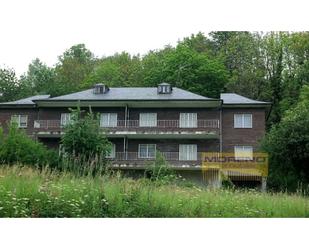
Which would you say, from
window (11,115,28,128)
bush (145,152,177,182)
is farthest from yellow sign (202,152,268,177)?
window (11,115,28,128)

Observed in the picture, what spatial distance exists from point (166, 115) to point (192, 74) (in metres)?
14.0

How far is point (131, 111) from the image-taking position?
1538 inches

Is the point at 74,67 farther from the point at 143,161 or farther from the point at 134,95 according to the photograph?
the point at 143,161

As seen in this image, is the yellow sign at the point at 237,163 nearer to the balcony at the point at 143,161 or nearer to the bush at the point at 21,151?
the balcony at the point at 143,161

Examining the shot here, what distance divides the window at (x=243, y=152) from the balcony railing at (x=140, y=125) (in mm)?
2551

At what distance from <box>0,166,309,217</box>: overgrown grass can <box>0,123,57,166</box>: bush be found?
17.1 metres

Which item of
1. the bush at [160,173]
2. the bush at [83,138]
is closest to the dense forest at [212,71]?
the bush at [83,138]

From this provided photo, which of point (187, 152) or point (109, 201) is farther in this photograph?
point (187, 152)

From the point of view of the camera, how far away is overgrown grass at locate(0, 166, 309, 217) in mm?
8008

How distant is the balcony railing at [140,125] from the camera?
122 feet

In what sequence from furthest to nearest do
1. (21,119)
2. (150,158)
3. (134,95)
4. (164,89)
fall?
(21,119), (164,89), (134,95), (150,158)

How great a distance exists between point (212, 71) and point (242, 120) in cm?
1460

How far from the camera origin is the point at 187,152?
37.4 m

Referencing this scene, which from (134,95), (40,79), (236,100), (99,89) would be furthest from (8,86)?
(236,100)
